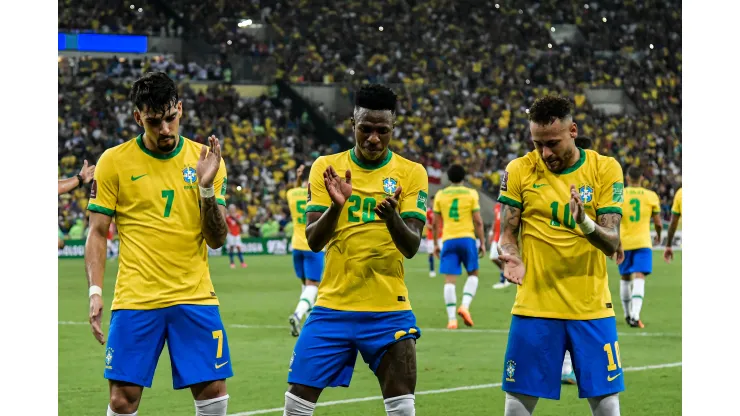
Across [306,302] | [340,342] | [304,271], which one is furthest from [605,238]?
[304,271]

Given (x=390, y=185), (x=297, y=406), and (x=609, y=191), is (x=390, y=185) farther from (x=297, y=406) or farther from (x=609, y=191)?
(x=297, y=406)

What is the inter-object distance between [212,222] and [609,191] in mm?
2239

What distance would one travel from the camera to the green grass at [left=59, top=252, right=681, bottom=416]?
9609 millimetres

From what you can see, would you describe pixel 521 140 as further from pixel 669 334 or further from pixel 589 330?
pixel 589 330

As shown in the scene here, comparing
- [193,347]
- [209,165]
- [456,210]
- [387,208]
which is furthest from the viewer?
[456,210]

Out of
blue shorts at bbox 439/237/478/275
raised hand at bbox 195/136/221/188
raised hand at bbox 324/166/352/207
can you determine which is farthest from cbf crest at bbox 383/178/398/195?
blue shorts at bbox 439/237/478/275

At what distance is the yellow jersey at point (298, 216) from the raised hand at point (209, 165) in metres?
8.98

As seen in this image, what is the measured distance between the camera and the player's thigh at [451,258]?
1575 cm

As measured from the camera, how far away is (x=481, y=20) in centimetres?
4991

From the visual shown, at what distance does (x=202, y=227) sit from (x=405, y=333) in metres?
1.28

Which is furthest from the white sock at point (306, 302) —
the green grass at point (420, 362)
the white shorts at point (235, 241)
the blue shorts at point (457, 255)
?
the white shorts at point (235, 241)

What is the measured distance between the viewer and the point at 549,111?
6.07 m

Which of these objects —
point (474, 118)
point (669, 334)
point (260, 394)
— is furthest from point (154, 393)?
point (474, 118)

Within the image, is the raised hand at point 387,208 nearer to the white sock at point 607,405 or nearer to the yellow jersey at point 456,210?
the white sock at point 607,405
